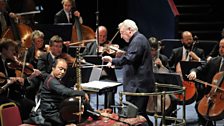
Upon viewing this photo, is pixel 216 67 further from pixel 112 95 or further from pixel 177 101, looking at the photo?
pixel 112 95

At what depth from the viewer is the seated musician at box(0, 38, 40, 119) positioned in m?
6.39

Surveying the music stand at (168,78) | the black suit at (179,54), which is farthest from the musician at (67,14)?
the music stand at (168,78)

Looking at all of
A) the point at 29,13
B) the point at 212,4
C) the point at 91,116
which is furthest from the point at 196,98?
the point at 212,4

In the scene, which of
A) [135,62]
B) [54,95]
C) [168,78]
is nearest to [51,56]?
[54,95]

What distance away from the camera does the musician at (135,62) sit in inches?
244

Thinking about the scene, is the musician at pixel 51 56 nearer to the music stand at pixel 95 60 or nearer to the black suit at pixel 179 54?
the music stand at pixel 95 60

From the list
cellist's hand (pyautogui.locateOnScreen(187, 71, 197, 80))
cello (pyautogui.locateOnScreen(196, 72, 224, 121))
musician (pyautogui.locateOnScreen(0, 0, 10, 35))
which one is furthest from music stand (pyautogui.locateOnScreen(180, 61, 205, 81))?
musician (pyautogui.locateOnScreen(0, 0, 10, 35))

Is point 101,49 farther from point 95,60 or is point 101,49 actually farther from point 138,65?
point 138,65

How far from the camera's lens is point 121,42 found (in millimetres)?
13234

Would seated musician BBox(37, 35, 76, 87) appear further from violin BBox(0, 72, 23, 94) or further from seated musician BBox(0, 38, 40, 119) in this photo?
violin BBox(0, 72, 23, 94)

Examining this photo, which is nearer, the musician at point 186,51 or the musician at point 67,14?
the musician at point 186,51

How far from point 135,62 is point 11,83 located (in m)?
1.60

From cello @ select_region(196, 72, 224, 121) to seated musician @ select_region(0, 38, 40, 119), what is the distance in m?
2.36

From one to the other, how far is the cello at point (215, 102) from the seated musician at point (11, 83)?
236 centimetres
